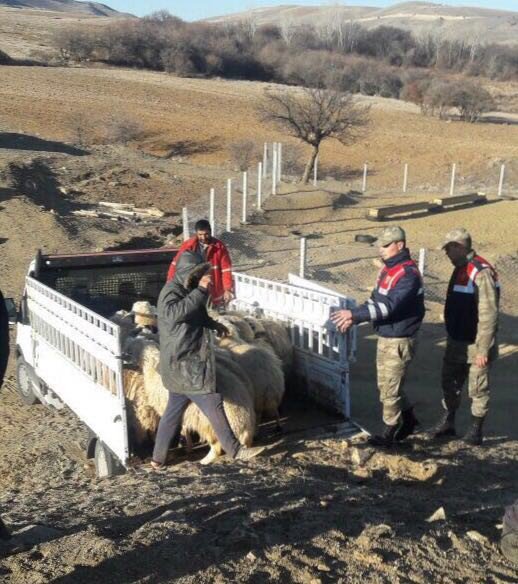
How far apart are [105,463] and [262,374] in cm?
140

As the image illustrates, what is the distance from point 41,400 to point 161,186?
17.8 meters

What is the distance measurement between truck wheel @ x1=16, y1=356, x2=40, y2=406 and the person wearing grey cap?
3733 mm

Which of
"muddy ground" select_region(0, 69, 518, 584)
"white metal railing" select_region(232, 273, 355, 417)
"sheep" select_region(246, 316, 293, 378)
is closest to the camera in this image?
"muddy ground" select_region(0, 69, 518, 584)

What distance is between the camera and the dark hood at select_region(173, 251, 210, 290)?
229 inches

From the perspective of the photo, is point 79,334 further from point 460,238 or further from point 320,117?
point 320,117

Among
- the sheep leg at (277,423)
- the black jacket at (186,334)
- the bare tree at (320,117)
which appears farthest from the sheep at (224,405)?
the bare tree at (320,117)

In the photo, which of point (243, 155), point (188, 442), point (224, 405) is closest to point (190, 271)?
point (224, 405)

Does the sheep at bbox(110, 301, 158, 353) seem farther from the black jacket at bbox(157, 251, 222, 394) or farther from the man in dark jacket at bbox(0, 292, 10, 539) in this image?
the man in dark jacket at bbox(0, 292, 10, 539)

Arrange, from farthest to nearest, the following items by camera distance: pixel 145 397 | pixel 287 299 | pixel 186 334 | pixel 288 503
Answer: pixel 287 299
pixel 145 397
pixel 186 334
pixel 288 503

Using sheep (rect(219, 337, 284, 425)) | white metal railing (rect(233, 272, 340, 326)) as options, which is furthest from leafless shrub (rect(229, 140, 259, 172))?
sheep (rect(219, 337, 284, 425))

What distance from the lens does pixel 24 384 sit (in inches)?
341

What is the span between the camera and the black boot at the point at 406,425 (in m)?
6.87

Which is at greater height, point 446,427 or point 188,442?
point 188,442

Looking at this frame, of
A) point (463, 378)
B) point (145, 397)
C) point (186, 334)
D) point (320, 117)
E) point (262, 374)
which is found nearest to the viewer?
point (186, 334)
